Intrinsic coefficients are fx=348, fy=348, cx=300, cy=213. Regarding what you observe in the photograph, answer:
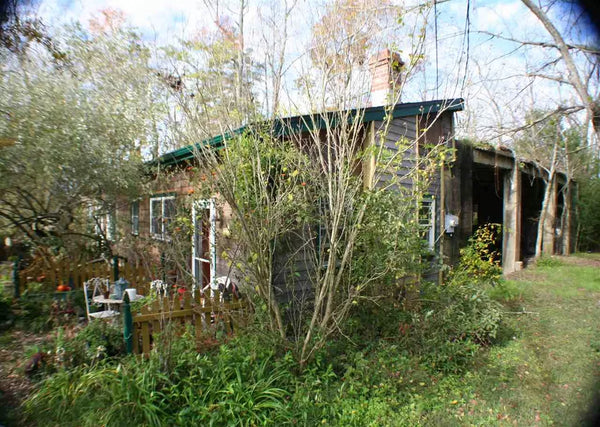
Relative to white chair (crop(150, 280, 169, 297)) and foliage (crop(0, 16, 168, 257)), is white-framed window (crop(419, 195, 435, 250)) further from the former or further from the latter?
foliage (crop(0, 16, 168, 257))

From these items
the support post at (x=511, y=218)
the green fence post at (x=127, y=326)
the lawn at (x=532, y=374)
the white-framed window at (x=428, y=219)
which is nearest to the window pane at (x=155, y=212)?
the green fence post at (x=127, y=326)

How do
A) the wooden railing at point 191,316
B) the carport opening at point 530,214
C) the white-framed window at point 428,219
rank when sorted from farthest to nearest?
1. the carport opening at point 530,214
2. the white-framed window at point 428,219
3. the wooden railing at point 191,316

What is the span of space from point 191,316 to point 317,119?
9.60 ft

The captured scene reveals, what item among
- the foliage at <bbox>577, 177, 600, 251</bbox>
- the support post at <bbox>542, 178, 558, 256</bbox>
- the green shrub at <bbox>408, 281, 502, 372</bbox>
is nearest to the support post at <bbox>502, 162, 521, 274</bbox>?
the support post at <bbox>542, 178, 558, 256</bbox>

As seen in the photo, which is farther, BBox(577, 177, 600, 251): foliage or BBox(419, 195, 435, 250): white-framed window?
BBox(577, 177, 600, 251): foliage

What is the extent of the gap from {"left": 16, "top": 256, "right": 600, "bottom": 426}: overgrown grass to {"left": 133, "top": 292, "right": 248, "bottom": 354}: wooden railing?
35 cm

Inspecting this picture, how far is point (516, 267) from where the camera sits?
11.6 m

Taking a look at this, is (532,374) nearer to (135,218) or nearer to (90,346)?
(90,346)

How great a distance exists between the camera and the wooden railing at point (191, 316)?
3959mm

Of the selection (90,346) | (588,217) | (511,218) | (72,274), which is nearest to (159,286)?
(90,346)

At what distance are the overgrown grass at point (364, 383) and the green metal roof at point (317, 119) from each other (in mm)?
2262

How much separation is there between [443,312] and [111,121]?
22.3 feet

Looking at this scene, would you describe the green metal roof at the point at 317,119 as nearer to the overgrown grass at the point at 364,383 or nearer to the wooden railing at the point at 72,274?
the overgrown grass at the point at 364,383

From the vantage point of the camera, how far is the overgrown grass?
2980 mm
